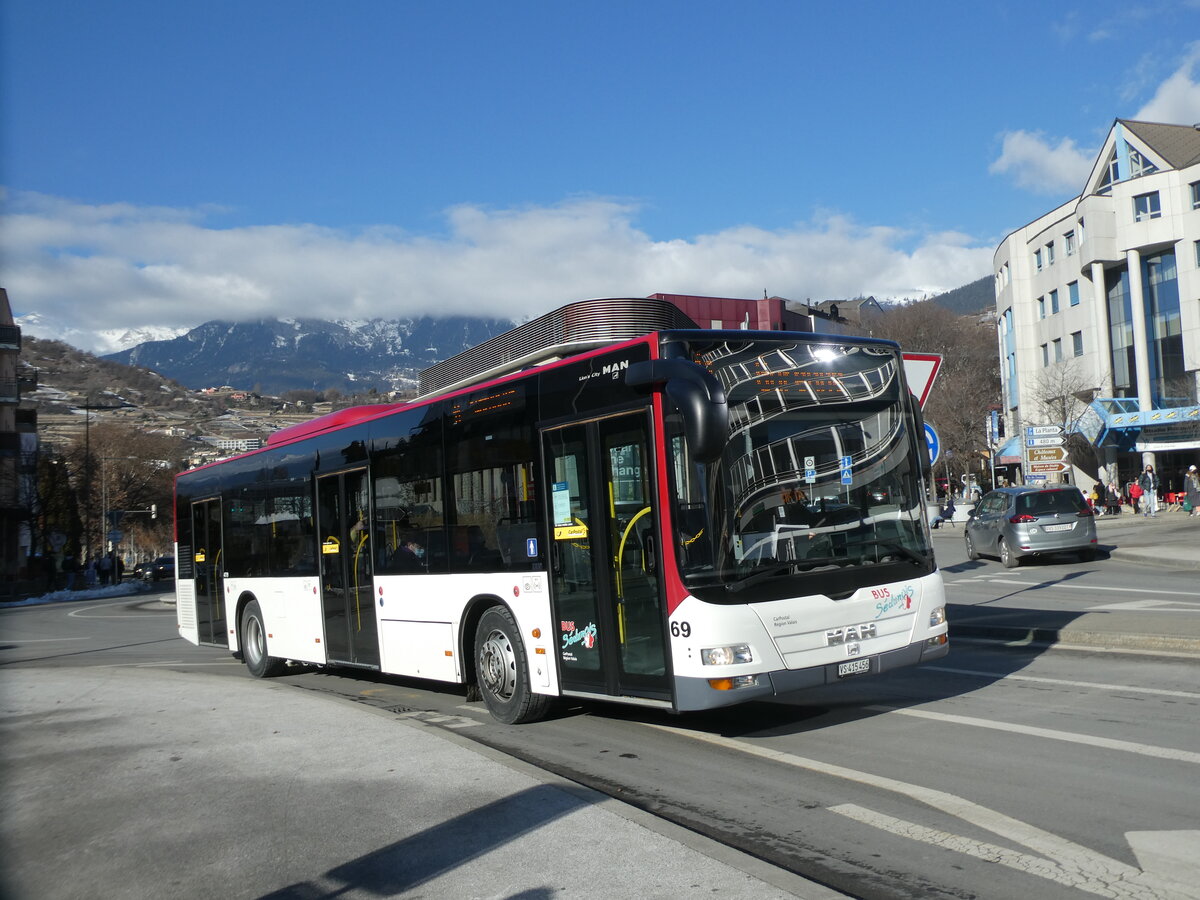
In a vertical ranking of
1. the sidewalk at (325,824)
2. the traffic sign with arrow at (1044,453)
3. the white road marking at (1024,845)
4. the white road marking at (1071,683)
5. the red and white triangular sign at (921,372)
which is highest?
the red and white triangular sign at (921,372)

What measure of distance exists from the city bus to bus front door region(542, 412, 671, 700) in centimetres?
2

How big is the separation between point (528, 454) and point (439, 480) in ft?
5.16

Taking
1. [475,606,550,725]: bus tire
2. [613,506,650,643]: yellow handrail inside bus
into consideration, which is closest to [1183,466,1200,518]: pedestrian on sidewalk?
[475,606,550,725]: bus tire

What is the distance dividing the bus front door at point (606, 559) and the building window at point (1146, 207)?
52313mm

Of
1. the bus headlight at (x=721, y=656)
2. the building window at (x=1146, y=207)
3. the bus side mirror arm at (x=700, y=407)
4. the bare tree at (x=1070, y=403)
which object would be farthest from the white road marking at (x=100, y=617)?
the building window at (x=1146, y=207)

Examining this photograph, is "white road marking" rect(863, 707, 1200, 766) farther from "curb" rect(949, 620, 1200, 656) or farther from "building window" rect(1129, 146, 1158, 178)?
"building window" rect(1129, 146, 1158, 178)

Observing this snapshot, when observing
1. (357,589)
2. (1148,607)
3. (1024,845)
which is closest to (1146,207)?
(1148,607)

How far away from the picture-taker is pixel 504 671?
9.44 metres

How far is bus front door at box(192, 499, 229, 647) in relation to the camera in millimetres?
16188

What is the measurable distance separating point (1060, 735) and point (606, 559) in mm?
3391

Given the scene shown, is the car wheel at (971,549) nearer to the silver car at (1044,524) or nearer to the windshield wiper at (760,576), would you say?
the silver car at (1044,524)

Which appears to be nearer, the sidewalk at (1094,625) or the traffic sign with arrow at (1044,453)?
the sidewalk at (1094,625)

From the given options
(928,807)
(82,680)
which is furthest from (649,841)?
(82,680)

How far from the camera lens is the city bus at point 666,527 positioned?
7.50m
